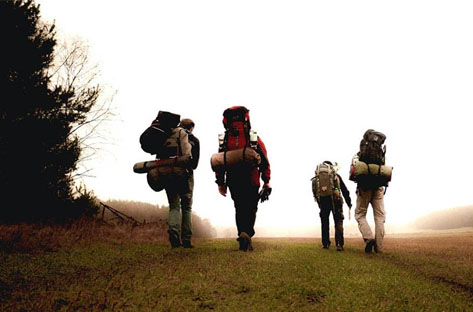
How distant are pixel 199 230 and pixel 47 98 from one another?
15.0 m

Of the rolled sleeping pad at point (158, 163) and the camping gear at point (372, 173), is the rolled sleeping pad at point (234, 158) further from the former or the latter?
the camping gear at point (372, 173)

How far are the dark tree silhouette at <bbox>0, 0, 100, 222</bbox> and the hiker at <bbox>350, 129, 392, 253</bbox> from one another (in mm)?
10426

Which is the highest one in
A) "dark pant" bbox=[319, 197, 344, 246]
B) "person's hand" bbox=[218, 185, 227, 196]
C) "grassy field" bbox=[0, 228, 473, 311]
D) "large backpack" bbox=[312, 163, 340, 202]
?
"large backpack" bbox=[312, 163, 340, 202]

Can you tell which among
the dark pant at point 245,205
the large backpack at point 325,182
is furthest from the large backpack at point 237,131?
the large backpack at point 325,182

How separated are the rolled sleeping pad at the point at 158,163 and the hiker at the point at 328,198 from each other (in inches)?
149

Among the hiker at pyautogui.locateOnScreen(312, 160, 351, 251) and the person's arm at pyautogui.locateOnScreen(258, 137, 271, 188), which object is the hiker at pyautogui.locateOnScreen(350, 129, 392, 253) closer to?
the hiker at pyautogui.locateOnScreen(312, 160, 351, 251)

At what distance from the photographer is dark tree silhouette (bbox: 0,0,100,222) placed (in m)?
10.1

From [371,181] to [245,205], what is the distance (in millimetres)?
3183

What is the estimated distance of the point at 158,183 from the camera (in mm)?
5652

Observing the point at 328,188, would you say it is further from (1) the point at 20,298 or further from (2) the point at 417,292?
(1) the point at 20,298

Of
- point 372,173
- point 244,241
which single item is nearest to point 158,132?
point 244,241

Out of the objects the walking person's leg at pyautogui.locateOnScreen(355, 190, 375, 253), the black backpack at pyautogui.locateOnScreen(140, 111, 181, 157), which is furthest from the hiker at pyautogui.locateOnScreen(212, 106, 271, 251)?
the walking person's leg at pyautogui.locateOnScreen(355, 190, 375, 253)

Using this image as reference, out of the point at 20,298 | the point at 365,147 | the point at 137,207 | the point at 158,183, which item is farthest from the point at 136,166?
the point at 137,207

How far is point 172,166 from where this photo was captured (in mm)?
5578
